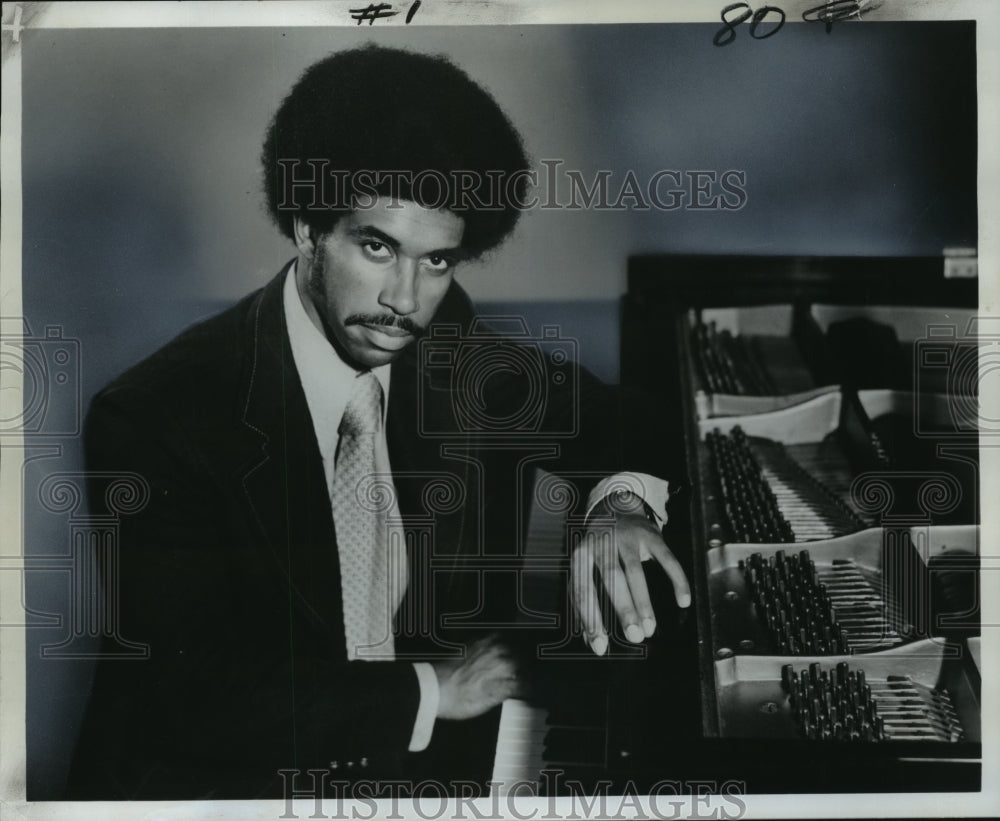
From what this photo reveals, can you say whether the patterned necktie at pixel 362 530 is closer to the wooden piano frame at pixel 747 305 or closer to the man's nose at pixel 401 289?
the man's nose at pixel 401 289

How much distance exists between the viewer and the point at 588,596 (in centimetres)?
238

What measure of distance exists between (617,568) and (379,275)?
0.84 meters

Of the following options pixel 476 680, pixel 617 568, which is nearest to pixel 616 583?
pixel 617 568

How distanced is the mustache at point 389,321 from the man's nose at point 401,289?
0.02 meters

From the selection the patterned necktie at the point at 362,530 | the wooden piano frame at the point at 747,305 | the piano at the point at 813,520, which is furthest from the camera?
the patterned necktie at the point at 362,530

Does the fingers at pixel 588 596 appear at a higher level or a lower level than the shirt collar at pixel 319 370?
lower

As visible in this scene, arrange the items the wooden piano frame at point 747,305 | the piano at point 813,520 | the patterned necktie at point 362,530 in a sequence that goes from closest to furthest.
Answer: the piano at point 813,520 < the wooden piano frame at point 747,305 < the patterned necktie at point 362,530

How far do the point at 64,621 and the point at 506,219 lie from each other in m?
1.36

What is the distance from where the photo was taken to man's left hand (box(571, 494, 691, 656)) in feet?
7.64

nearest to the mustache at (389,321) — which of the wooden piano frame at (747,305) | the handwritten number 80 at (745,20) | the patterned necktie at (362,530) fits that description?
the patterned necktie at (362,530)

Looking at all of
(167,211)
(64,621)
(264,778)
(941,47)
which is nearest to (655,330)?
(941,47)

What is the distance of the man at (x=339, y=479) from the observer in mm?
2365

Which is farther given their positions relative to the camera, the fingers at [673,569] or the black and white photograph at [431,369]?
the black and white photograph at [431,369]

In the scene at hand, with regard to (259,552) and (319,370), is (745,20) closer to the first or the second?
(319,370)
